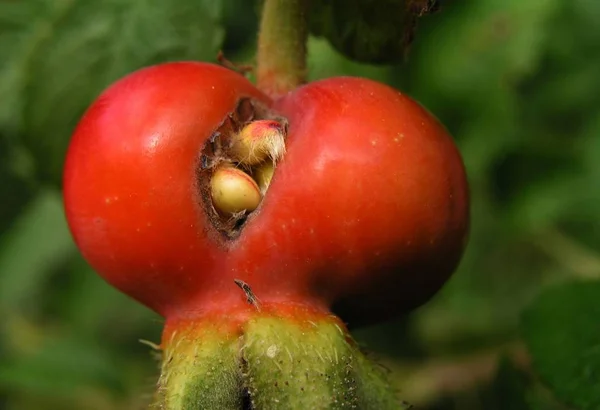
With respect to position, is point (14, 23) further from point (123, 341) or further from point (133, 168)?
point (123, 341)

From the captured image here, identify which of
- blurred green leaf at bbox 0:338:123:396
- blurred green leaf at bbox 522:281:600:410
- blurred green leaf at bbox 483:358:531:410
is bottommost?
blurred green leaf at bbox 0:338:123:396

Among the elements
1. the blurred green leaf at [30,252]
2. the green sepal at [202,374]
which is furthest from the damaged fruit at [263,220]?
the blurred green leaf at [30,252]

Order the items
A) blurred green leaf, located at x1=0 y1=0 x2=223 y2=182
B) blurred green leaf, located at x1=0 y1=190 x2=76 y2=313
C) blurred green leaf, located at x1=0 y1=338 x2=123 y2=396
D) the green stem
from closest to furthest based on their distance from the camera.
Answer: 1. the green stem
2. blurred green leaf, located at x1=0 y1=0 x2=223 y2=182
3. blurred green leaf, located at x1=0 y1=338 x2=123 y2=396
4. blurred green leaf, located at x1=0 y1=190 x2=76 y2=313

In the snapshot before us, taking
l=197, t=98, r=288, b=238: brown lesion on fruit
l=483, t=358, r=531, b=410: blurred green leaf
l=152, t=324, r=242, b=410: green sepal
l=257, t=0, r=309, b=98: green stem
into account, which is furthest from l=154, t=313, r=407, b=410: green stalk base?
l=483, t=358, r=531, b=410: blurred green leaf

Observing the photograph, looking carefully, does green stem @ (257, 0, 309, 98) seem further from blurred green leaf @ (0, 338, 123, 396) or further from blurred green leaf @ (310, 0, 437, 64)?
blurred green leaf @ (0, 338, 123, 396)

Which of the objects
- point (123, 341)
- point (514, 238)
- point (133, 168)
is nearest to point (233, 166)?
point (133, 168)

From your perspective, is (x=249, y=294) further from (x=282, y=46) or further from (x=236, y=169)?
(x=282, y=46)

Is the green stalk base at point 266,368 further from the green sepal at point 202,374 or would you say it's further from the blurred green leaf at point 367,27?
the blurred green leaf at point 367,27
